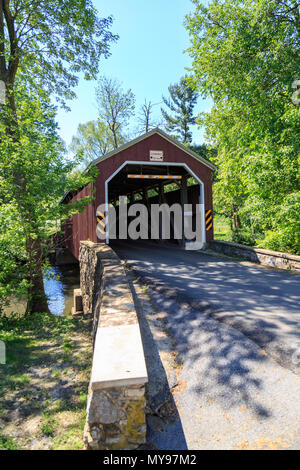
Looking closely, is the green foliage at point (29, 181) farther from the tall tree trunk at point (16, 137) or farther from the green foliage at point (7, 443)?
the green foliage at point (7, 443)

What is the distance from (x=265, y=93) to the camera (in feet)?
26.1

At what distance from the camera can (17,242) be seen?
575 cm

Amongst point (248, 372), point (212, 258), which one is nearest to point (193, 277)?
point (212, 258)

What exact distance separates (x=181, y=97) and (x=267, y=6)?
22.3m

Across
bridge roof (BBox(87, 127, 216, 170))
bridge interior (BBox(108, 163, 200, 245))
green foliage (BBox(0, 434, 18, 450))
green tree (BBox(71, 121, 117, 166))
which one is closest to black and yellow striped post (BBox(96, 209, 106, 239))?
bridge roof (BBox(87, 127, 216, 170))

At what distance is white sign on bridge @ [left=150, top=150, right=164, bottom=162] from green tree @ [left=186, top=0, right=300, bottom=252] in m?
2.58

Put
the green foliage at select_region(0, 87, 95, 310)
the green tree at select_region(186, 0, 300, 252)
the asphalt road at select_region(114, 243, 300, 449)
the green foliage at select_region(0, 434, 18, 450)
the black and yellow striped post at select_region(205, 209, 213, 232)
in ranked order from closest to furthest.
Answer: the asphalt road at select_region(114, 243, 300, 449) < the green foliage at select_region(0, 434, 18, 450) < the green foliage at select_region(0, 87, 95, 310) < the green tree at select_region(186, 0, 300, 252) < the black and yellow striped post at select_region(205, 209, 213, 232)

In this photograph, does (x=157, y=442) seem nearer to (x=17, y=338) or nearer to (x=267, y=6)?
(x=17, y=338)

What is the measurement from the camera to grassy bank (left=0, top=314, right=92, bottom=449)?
7.67ft

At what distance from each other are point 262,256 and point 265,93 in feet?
14.9

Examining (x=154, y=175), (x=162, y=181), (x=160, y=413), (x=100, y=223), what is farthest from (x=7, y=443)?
(x=162, y=181)

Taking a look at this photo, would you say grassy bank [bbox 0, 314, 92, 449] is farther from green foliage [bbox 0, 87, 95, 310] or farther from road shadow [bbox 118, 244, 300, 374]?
road shadow [bbox 118, 244, 300, 374]

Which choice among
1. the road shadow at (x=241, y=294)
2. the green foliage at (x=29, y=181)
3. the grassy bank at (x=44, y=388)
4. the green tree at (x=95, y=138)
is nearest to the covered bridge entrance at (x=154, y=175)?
the green foliage at (x=29, y=181)

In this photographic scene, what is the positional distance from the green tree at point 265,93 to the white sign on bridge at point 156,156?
101 inches
